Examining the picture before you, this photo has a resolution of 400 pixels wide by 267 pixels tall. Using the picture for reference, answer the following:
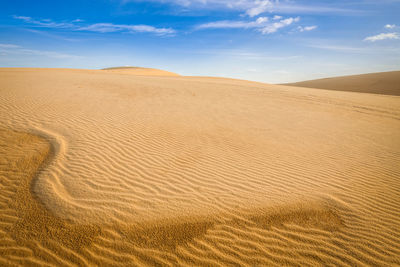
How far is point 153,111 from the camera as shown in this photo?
32.7 feet

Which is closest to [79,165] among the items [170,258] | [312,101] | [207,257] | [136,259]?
[136,259]

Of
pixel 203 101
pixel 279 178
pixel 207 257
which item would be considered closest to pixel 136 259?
pixel 207 257

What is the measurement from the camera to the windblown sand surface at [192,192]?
290 cm

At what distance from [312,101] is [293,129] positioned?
24.2ft

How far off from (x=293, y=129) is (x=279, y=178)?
421 centimetres

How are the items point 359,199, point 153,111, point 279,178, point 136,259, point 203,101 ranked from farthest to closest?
1. point 203,101
2. point 153,111
3. point 279,178
4. point 359,199
5. point 136,259

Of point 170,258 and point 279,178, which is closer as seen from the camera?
point 170,258

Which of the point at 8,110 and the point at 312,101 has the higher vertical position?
the point at 312,101

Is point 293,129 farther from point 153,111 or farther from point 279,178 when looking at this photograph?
point 153,111

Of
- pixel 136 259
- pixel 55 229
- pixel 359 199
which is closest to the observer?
pixel 136 259

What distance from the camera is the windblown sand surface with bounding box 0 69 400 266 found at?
2.90 metres

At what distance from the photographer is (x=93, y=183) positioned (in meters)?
4.25

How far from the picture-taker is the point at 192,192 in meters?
4.12

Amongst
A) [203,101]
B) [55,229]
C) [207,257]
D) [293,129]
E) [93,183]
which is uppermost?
[203,101]
